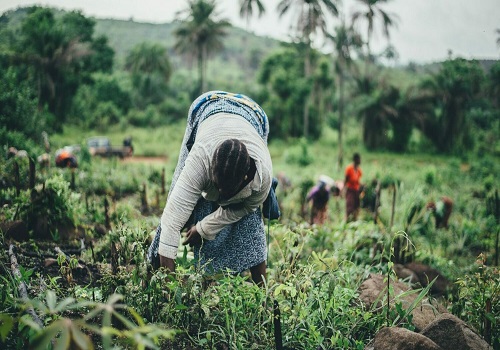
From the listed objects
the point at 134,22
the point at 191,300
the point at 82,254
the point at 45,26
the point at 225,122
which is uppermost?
the point at 134,22

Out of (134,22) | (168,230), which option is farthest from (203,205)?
(134,22)

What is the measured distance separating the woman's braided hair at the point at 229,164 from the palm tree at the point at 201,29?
29.0m

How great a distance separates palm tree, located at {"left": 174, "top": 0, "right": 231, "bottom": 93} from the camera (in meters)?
30.1

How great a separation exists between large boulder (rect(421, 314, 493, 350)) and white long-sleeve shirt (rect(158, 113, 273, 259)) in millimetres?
1101

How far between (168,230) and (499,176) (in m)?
15.9

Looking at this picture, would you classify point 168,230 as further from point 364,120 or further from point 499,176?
point 364,120

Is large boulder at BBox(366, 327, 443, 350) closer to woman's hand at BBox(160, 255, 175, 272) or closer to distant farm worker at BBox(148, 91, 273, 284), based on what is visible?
distant farm worker at BBox(148, 91, 273, 284)

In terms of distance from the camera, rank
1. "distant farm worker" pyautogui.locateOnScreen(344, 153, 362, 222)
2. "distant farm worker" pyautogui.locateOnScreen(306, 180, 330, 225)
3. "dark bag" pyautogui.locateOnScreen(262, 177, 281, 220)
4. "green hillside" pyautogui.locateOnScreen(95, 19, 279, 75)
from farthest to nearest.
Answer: "green hillside" pyautogui.locateOnScreen(95, 19, 279, 75) < "distant farm worker" pyautogui.locateOnScreen(344, 153, 362, 222) < "distant farm worker" pyautogui.locateOnScreen(306, 180, 330, 225) < "dark bag" pyautogui.locateOnScreen(262, 177, 281, 220)

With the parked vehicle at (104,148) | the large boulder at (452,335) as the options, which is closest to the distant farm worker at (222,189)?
the large boulder at (452,335)

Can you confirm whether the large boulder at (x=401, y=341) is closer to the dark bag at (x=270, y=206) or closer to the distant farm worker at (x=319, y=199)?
the dark bag at (x=270, y=206)

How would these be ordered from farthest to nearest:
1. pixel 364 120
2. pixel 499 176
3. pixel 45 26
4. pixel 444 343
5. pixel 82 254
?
pixel 364 120 → pixel 45 26 → pixel 499 176 → pixel 82 254 → pixel 444 343

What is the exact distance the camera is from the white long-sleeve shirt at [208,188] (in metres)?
2.02

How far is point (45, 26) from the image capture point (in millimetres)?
19188

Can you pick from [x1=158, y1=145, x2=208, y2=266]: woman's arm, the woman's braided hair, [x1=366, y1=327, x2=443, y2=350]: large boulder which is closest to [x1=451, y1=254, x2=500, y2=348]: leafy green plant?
[x1=366, y1=327, x2=443, y2=350]: large boulder
